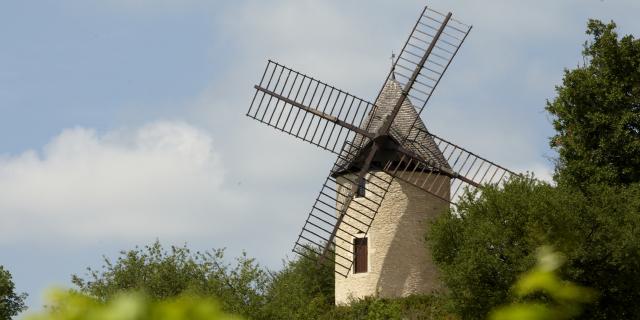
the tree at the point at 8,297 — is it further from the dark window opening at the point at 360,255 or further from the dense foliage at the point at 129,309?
the dense foliage at the point at 129,309

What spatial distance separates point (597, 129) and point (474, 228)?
5.39m

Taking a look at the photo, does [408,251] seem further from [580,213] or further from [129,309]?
[129,309]

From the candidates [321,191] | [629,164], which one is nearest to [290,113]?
[321,191]

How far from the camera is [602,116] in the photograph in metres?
32.1

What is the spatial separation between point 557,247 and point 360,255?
7.97 meters

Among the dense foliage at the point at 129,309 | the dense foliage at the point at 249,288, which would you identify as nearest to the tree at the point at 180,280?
the dense foliage at the point at 249,288

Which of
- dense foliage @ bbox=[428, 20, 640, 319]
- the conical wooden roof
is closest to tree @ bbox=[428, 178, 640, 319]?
dense foliage @ bbox=[428, 20, 640, 319]

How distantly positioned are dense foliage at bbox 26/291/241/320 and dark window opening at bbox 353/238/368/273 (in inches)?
1251

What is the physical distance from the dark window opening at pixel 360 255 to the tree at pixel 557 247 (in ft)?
14.9

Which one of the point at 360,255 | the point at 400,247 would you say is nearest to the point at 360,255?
the point at 360,255

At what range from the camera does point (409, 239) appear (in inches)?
1323

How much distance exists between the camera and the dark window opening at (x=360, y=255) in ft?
112

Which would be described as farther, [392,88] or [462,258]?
[392,88]

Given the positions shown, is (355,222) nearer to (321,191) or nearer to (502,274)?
(321,191)
